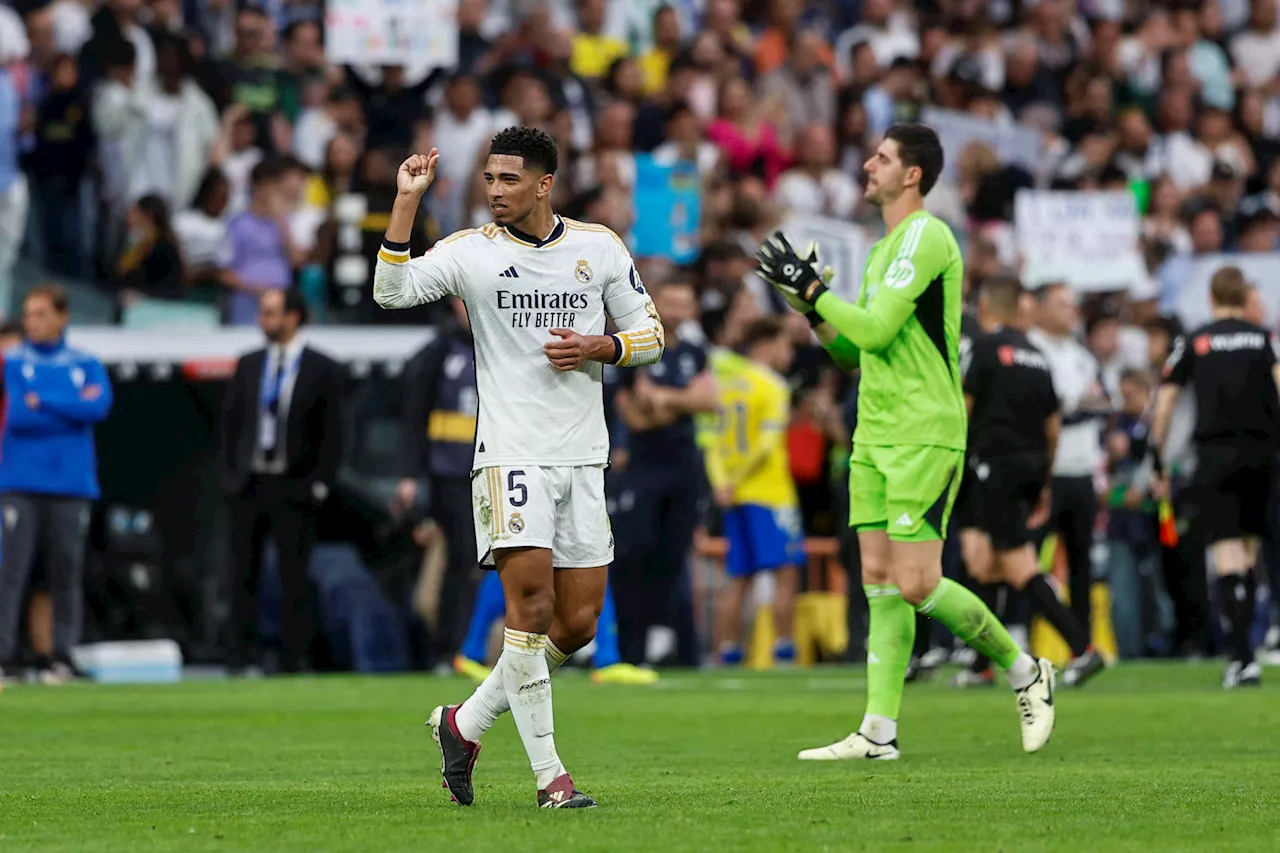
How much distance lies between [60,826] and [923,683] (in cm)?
939

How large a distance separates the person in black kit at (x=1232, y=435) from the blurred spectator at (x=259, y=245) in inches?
301

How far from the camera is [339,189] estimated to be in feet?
63.9

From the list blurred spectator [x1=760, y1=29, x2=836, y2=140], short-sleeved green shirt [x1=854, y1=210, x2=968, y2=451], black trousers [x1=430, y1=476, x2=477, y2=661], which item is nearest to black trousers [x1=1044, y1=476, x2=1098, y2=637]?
black trousers [x1=430, y1=476, x2=477, y2=661]

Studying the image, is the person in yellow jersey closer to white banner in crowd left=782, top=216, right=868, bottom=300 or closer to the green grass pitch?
white banner in crowd left=782, top=216, right=868, bottom=300

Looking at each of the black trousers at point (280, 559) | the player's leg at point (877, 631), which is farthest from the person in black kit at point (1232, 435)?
the black trousers at point (280, 559)

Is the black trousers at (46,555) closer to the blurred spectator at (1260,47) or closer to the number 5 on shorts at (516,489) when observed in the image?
the number 5 on shorts at (516,489)

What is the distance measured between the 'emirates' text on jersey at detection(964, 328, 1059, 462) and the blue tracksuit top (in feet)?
19.3

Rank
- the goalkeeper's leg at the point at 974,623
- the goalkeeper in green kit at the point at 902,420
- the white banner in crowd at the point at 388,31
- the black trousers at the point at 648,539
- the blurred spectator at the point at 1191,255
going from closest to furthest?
the goalkeeper in green kit at the point at 902,420 → the goalkeeper's leg at the point at 974,623 → the black trousers at the point at 648,539 → the white banner in crowd at the point at 388,31 → the blurred spectator at the point at 1191,255

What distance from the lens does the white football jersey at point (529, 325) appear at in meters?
7.77

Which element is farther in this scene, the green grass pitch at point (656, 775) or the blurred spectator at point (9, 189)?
→ the blurred spectator at point (9, 189)

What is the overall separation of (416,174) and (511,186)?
1.11 feet

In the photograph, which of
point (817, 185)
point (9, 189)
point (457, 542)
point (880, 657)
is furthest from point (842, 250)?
point (880, 657)

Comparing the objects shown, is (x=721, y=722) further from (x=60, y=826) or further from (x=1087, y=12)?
(x=1087, y=12)

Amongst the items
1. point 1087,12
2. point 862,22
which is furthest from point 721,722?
point 1087,12
